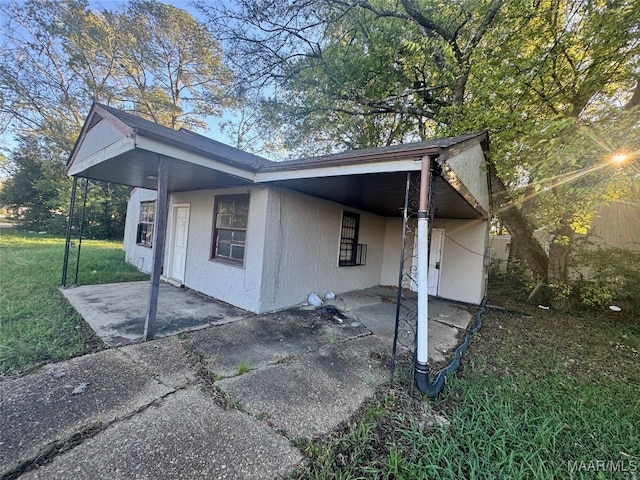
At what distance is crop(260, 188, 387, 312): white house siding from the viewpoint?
511 centimetres

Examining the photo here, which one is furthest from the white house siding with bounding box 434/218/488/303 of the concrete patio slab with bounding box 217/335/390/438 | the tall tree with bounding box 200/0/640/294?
the concrete patio slab with bounding box 217/335/390/438

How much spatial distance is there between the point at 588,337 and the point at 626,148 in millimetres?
3533

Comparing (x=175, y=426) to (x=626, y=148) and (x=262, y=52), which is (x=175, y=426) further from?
(x=262, y=52)

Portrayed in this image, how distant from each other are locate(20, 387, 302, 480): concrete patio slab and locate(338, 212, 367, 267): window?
5.15 m

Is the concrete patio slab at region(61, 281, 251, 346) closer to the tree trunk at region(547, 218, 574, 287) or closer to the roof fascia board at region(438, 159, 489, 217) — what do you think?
the roof fascia board at region(438, 159, 489, 217)

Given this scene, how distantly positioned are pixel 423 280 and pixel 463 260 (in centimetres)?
575

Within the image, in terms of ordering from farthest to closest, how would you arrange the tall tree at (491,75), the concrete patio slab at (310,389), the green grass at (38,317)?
the tall tree at (491,75), the green grass at (38,317), the concrete patio slab at (310,389)

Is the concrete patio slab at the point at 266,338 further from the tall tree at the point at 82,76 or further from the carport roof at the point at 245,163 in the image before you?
the tall tree at the point at 82,76

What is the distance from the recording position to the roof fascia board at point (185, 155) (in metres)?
3.20

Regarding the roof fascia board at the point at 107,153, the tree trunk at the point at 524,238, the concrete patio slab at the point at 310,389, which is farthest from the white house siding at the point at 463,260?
the roof fascia board at the point at 107,153

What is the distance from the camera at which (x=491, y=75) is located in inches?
218

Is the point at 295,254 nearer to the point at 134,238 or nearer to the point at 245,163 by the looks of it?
the point at 245,163

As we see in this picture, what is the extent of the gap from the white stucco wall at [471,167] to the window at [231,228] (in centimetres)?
374

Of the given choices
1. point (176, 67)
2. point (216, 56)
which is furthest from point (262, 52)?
point (176, 67)
